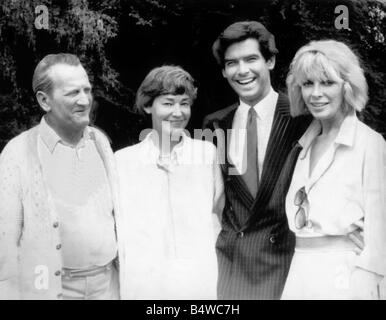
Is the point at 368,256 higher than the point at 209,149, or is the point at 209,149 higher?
the point at 209,149

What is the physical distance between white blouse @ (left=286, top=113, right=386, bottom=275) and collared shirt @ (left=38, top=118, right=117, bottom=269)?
2.69 ft

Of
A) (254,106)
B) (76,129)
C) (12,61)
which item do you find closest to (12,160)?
(76,129)

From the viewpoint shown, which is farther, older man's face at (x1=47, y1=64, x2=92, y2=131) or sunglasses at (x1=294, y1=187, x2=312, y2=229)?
older man's face at (x1=47, y1=64, x2=92, y2=131)

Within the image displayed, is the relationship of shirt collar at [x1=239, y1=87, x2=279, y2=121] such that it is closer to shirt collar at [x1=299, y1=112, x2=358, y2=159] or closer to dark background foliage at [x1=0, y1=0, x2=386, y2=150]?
dark background foliage at [x1=0, y1=0, x2=386, y2=150]

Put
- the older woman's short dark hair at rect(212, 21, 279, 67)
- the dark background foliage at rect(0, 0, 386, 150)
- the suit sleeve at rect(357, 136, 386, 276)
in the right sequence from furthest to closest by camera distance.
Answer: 1. the dark background foliage at rect(0, 0, 386, 150)
2. the older woman's short dark hair at rect(212, 21, 279, 67)
3. the suit sleeve at rect(357, 136, 386, 276)

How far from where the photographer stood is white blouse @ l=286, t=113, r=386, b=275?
105 inches

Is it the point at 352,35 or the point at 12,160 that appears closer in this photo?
the point at 12,160

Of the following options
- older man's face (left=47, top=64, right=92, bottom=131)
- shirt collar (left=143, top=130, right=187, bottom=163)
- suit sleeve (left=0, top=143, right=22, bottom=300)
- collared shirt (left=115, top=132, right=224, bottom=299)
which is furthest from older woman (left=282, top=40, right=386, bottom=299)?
suit sleeve (left=0, top=143, right=22, bottom=300)

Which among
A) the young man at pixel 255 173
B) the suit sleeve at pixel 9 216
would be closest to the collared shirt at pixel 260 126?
the young man at pixel 255 173

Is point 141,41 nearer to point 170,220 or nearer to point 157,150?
point 157,150

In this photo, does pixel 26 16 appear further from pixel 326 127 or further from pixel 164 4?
pixel 326 127

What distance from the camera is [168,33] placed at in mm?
3098

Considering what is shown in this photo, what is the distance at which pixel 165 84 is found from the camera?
2852mm
